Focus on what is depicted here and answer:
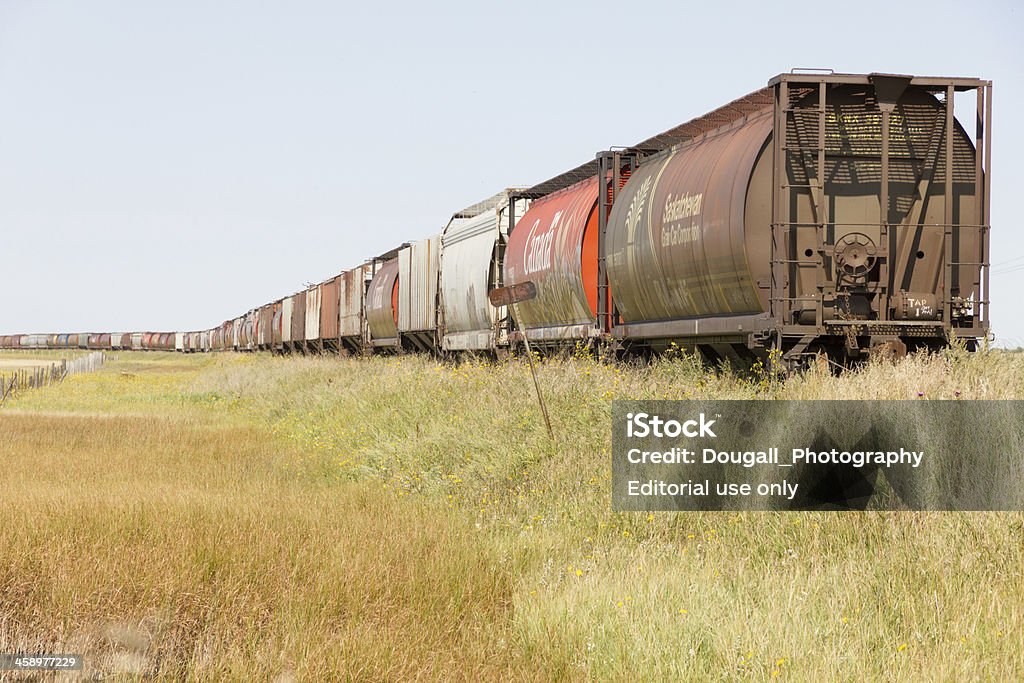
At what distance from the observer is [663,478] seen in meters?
8.12

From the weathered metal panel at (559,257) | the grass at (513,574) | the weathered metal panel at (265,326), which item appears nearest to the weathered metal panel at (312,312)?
the weathered metal panel at (265,326)

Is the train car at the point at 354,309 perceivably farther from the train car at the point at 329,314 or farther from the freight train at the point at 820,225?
the freight train at the point at 820,225

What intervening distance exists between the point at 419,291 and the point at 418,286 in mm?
224

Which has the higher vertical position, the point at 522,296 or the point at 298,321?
the point at 298,321

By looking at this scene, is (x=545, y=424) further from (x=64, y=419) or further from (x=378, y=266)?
(x=378, y=266)

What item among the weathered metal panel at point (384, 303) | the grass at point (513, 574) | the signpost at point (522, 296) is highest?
the weathered metal panel at point (384, 303)

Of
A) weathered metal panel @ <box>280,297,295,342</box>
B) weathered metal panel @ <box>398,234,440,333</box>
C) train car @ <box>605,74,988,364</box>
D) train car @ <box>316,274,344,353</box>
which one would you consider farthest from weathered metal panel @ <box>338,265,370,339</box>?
train car @ <box>605,74,988,364</box>

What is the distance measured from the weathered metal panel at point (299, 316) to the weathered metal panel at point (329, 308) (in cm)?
463

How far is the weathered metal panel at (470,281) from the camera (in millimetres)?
21953

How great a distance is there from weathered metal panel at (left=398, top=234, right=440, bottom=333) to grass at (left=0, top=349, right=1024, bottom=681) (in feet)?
51.5

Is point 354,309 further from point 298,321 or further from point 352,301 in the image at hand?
point 298,321

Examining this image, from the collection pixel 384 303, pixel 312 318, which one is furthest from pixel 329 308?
pixel 384 303

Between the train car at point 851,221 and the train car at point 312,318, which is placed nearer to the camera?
the train car at point 851,221

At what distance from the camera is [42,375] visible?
42625 millimetres
